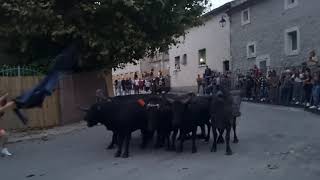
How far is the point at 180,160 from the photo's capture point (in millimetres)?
10703

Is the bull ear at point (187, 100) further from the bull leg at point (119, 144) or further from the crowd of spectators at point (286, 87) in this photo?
the crowd of spectators at point (286, 87)

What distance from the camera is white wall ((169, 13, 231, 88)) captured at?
3602 cm

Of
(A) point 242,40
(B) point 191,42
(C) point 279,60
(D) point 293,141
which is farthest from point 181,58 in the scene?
(D) point 293,141

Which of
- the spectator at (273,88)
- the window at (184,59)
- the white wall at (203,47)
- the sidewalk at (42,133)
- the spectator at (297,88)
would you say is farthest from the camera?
the window at (184,59)

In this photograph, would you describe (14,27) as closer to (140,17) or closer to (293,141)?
(140,17)

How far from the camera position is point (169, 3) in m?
18.4

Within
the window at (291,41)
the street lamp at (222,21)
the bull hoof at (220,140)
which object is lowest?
the bull hoof at (220,140)

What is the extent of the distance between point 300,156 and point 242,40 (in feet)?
75.6

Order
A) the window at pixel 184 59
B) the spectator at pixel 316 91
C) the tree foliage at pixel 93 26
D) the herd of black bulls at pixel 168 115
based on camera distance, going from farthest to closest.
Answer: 1. the window at pixel 184 59
2. the spectator at pixel 316 91
3. the tree foliage at pixel 93 26
4. the herd of black bulls at pixel 168 115

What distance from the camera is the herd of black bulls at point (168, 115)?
11.5m

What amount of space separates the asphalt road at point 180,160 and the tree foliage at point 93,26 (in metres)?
4.08

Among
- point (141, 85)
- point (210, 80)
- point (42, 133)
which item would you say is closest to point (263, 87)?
point (210, 80)

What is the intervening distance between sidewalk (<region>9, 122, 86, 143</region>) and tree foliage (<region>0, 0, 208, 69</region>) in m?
2.55

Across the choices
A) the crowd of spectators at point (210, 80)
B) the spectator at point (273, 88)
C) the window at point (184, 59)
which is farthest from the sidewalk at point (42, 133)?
the window at point (184, 59)
